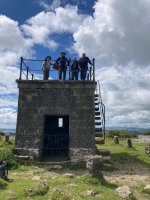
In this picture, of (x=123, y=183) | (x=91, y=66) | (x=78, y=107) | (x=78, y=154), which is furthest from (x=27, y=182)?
(x=91, y=66)

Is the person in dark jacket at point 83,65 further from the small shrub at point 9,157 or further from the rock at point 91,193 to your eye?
the rock at point 91,193

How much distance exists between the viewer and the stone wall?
15406 mm

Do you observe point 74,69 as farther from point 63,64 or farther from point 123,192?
point 123,192

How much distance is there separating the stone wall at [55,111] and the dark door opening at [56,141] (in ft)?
4.08

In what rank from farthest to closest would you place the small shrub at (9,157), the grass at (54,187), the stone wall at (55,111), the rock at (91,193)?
the stone wall at (55,111), the small shrub at (9,157), the rock at (91,193), the grass at (54,187)

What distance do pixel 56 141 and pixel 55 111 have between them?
2.38 meters

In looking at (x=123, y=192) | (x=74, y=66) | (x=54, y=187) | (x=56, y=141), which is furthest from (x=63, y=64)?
(x=123, y=192)

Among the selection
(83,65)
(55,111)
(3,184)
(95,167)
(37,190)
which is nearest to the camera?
(37,190)

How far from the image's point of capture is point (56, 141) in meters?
17.2

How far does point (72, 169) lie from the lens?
14.2 metres

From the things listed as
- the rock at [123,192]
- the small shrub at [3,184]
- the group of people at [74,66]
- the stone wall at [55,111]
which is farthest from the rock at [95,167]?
the group of people at [74,66]

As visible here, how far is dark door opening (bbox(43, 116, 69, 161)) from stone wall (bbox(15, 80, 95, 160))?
1.24m

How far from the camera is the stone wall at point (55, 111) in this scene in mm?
15406

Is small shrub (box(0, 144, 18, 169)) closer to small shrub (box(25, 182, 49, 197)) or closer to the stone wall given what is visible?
the stone wall
